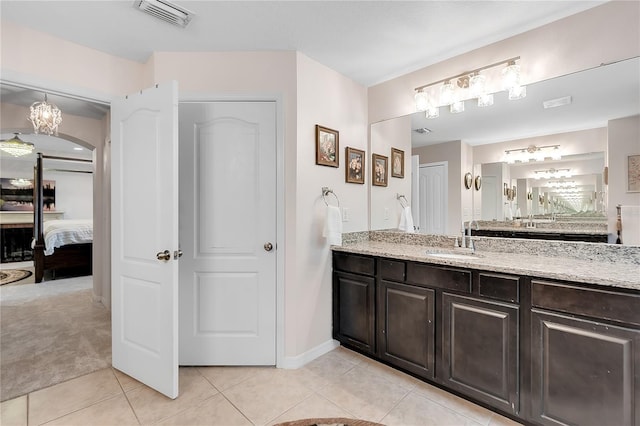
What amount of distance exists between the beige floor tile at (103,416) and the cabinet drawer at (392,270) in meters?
1.79

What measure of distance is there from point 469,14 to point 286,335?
2576 mm

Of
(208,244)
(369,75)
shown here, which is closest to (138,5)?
(208,244)

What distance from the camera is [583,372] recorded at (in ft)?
4.75

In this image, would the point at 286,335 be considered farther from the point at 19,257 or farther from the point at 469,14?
the point at 19,257

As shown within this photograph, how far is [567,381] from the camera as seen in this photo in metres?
1.49

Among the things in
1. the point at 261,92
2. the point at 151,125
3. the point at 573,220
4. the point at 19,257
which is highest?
the point at 261,92

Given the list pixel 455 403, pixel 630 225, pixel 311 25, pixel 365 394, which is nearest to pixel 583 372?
pixel 455 403

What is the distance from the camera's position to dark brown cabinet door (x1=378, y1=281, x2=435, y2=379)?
2.00 meters

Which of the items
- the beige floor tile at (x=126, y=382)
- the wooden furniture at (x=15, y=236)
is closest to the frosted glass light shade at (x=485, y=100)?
the beige floor tile at (x=126, y=382)

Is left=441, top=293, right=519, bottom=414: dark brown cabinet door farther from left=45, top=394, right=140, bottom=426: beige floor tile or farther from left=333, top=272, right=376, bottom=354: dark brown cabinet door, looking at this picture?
left=45, top=394, right=140, bottom=426: beige floor tile

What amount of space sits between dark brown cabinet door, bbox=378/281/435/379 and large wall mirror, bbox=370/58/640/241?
0.76 m

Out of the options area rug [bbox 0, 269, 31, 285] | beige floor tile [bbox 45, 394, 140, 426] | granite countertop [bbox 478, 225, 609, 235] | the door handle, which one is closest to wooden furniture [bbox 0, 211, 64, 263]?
area rug [bbox 0, 269, 31, 285]

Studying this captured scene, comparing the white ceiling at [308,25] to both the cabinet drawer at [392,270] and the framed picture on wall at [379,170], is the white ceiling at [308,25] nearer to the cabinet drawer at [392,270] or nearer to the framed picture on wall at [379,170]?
the framed picture on wall at [379,170]

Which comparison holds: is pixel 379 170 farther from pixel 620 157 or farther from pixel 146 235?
pixel 146 235
